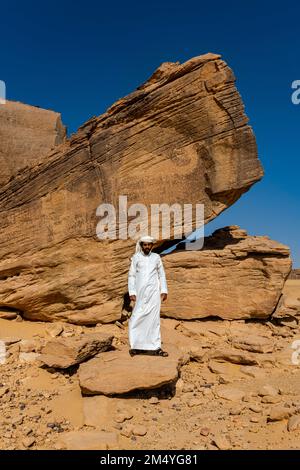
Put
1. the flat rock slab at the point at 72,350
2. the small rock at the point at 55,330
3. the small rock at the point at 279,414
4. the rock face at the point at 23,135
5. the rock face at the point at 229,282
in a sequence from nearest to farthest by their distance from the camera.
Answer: the small rock at the point at 279,414 → the flat rock slab at the point at 72,350 → the small rock at the point at 55,330 → the rock face at the point at 229,282 → the rock face at the point at 23,135

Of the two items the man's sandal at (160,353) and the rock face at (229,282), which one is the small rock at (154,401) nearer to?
the man's sandal at (160,353)

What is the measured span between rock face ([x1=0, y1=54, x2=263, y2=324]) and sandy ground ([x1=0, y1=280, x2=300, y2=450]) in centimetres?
140

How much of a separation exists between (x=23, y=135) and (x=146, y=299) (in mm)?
6853

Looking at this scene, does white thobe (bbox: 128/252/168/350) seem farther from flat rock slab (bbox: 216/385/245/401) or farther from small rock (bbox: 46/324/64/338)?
small rock (bbox: 46/324/64/338)

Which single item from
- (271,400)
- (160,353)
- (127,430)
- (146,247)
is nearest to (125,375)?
(127,430)

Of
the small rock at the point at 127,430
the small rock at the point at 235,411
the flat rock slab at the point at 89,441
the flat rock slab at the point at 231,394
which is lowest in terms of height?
the flat rock slab at the point at 231,394

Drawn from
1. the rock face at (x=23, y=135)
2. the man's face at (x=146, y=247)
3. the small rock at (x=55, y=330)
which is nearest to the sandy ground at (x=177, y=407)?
the small rock at (x=55, y=330)

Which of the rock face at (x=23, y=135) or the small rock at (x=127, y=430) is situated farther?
the rock face at (x=23, y=135)

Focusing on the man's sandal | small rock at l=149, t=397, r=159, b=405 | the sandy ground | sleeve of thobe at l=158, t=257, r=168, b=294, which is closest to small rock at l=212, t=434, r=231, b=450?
the sandy ground

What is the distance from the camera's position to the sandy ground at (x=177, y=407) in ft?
15.2

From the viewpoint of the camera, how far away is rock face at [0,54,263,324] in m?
9.01

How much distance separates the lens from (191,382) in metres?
6.62

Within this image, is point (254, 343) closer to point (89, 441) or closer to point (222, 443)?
point (222, 443)

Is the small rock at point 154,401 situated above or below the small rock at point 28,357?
below
